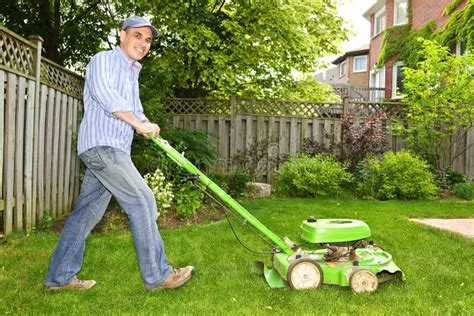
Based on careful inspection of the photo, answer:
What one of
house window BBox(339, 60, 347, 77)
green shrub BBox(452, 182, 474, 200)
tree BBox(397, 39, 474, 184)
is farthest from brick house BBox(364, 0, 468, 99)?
house window BBox(339, 60, 347, 77)

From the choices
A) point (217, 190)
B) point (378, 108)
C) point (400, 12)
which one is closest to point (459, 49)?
point (378, 108)

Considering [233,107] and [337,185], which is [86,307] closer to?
[337,185]

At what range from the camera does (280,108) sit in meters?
11.0

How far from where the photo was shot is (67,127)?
241 inches

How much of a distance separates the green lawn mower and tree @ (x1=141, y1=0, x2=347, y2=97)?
6.50m

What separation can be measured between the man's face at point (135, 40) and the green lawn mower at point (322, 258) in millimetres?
620

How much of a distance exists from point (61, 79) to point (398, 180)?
20.0 feet

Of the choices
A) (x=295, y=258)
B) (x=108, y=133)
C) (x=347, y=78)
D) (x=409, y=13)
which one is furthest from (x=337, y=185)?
(x=347, y=78)

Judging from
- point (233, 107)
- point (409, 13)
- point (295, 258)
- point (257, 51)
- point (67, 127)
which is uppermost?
point (409, 13)

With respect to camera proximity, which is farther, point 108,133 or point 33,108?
point 33,108

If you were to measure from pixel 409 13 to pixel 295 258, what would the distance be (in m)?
16.7

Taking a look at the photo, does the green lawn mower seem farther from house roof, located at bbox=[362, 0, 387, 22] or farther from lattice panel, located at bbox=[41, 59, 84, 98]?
house roof, located at bbox=[362, 0, 387, 22]

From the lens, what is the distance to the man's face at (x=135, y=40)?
3.24 m

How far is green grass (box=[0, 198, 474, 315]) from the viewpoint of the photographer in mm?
3049
